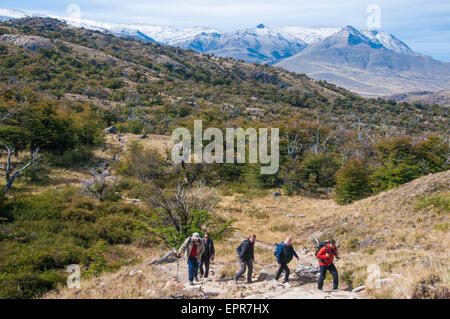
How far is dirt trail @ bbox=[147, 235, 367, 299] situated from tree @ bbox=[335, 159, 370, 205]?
15.1 meters

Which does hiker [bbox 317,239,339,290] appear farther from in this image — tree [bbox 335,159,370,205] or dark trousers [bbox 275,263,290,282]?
tree [bbox 335,159,370,205]

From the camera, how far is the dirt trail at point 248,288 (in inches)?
249

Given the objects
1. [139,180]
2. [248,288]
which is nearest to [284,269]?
[248,288]

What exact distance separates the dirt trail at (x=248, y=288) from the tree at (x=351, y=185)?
49.7 feet

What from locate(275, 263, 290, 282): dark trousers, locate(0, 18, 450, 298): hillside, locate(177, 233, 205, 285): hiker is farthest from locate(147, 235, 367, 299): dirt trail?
locate(0, 18, 450, 298): hillside

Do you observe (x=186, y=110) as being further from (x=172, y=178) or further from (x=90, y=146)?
(x=172, y=178)

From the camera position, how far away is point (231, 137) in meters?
30.7

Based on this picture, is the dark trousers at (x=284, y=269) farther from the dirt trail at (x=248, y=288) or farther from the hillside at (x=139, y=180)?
the hillside at (x=139, y=180)

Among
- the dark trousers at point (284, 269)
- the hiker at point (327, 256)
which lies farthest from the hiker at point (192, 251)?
the hiker at point (327, 256)

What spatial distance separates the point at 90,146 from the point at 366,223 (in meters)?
27.8

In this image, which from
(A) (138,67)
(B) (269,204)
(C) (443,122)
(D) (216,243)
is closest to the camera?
(D) (216,243)

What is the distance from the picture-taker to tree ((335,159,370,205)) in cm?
2219

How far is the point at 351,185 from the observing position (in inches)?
878

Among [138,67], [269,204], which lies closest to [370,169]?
[269,204]
